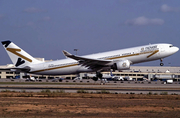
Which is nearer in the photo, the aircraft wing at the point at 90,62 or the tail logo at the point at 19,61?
the aircraft wing at the point at 90,62

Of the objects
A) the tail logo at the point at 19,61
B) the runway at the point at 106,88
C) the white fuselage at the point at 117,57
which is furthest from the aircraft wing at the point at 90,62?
the tail logo at the point at 19,61

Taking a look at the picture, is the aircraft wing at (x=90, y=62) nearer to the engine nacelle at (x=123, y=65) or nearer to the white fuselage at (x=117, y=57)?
the white fuselage at (x=117, y=57)

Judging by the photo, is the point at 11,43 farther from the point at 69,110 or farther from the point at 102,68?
the point at 69,110

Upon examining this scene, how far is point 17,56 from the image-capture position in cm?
5697

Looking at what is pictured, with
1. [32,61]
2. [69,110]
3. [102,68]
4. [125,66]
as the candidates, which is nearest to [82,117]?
[69,110]

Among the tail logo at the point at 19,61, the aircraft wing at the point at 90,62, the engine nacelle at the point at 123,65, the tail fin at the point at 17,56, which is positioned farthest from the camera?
the tail logo at the point at 19,61

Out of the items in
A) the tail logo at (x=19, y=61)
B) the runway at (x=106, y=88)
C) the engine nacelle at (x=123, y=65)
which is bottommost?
the runway at (x=106, y=88)

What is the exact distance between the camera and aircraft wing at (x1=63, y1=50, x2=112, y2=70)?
50.7 m

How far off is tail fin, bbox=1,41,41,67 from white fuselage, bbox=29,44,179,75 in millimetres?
Result: 1481

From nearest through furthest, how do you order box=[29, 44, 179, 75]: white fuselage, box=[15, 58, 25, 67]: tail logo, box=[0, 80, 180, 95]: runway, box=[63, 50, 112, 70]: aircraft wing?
box=[0, 80, 180, 95]: runway → box=[29, 44, 179, 75]: white fuselage → box=[63, 50, 112, 70]: aircraft wing → box=[15, 58, 25, 67]: tail logo

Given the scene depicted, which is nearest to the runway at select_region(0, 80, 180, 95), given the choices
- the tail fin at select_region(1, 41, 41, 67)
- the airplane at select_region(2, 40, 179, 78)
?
the airplane at select_region(2, 40, 179, 78)

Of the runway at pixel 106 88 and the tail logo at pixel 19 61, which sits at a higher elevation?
the tail logo at pixel 19 61

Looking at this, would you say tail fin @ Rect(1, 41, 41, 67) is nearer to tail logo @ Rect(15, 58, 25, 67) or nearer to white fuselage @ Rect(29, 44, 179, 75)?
tail logo @ Rect(15, 58, 25, 67)

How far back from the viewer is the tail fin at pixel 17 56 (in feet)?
186
